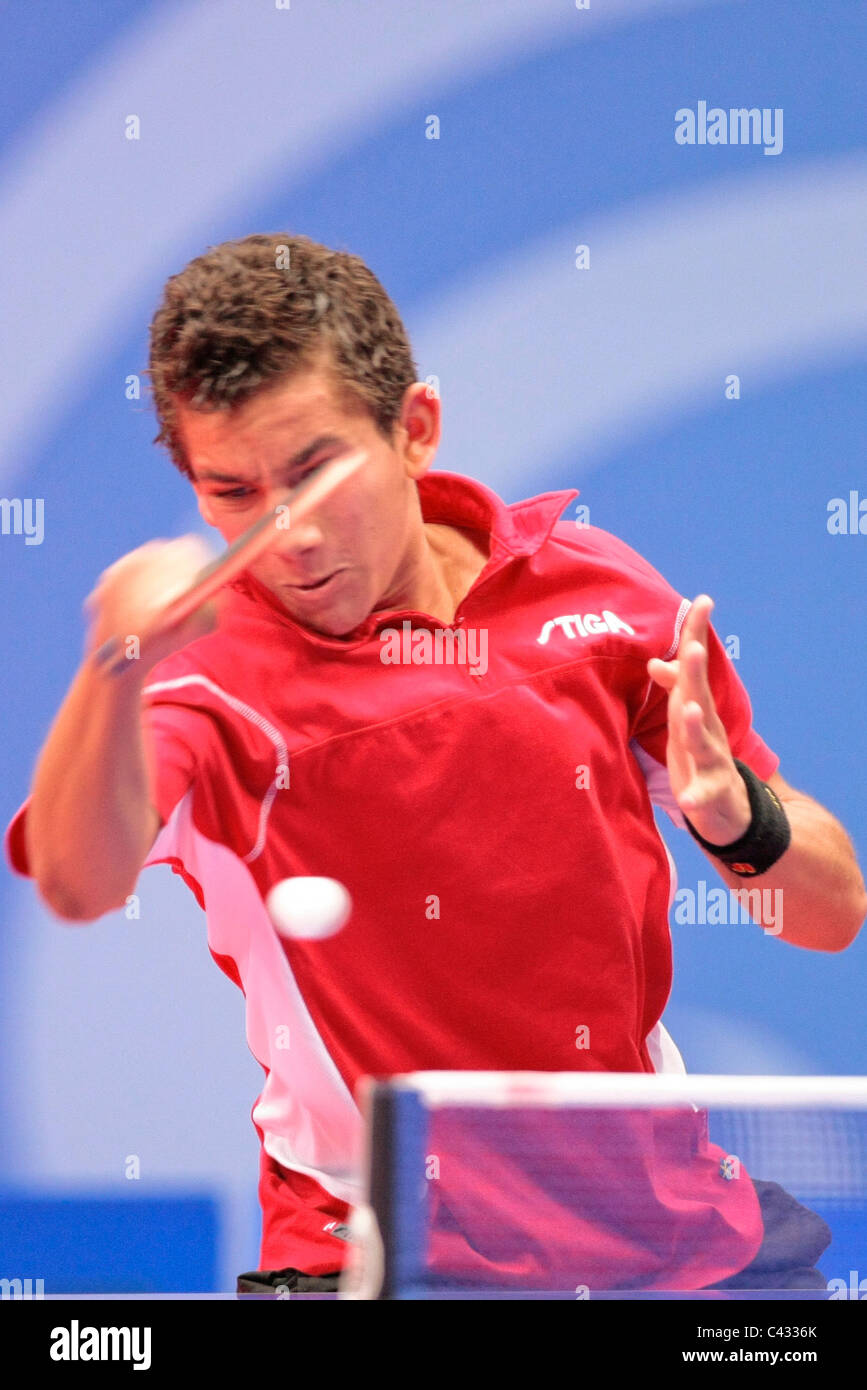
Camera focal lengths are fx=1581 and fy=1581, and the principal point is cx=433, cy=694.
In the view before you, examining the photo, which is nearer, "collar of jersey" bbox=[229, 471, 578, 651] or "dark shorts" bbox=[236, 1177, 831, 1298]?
"dark shorts" bbox=[236, 1177, 831, 1298]

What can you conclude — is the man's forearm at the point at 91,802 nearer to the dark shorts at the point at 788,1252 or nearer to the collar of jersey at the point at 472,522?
the collar of jersey at the point at 472,522

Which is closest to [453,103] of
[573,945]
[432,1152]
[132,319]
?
[132,319]

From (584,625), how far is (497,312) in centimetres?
68

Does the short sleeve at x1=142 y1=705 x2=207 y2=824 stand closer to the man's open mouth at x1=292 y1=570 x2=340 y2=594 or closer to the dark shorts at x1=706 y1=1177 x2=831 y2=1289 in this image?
the man's open mouth at x1=292 y1=570 x2=340 y2=594

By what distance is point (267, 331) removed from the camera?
5.85 feet

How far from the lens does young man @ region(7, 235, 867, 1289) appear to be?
1707 millimetres

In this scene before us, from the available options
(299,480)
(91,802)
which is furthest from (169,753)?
(299,480)

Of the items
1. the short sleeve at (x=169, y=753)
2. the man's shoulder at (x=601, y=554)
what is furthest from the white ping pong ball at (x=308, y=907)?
the man's shoulder at (x=601, y=554)

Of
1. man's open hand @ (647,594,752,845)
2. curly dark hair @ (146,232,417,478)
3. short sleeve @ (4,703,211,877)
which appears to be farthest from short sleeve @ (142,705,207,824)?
man's open hand @ (647,594,752,845)

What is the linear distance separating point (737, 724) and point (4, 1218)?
116cm

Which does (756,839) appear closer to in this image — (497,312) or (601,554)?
(601,554)

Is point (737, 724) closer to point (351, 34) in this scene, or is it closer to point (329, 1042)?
point (329, 1042)

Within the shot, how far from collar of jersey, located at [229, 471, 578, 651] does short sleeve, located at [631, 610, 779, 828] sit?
0.71 feet

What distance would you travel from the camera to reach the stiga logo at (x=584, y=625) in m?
1.85
